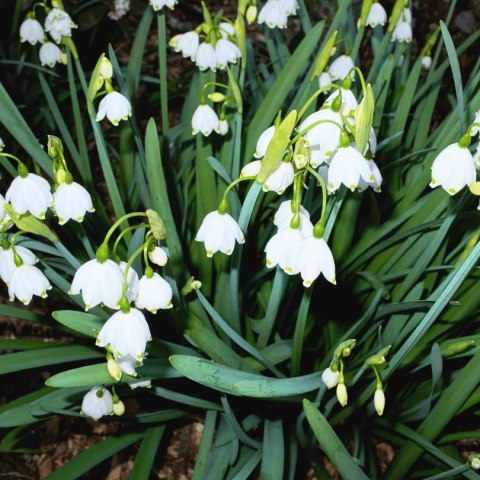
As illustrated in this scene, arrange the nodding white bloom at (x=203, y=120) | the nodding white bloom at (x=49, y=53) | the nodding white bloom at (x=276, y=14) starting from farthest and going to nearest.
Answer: the nodding white bloom at (x=49, y=53), the nodding white bloom at (x=276, y=14), the nodding white bloom at (x=203, y=120)

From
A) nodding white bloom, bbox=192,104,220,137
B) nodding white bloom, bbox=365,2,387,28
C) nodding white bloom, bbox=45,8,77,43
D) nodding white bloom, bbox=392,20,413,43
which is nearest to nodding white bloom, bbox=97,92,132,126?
nodding white bloom, bbox=192,104,220,137

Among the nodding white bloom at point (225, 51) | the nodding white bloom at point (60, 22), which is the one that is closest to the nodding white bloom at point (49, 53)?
the nodding white bloom at point (60, 22)

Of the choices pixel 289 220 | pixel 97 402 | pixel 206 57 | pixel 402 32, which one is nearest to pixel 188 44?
pixel 206 57

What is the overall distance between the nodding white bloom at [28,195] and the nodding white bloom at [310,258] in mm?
605

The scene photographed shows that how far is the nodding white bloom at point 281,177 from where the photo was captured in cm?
129

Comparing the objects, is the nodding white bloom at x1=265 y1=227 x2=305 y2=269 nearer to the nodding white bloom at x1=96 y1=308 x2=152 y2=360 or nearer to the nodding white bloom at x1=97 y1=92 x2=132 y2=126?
the nodding white bloom at x1=96 y1=308 x2=152 y2=360

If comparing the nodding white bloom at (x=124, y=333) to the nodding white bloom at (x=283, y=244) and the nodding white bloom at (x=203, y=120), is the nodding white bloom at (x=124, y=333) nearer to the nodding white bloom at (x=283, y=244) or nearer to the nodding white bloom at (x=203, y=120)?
the nodding white bloom at (x=283, y=244)

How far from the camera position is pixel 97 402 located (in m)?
1.63

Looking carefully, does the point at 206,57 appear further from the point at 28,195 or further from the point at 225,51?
the point at 28,195

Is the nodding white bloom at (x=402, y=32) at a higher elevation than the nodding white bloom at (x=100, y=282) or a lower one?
higher

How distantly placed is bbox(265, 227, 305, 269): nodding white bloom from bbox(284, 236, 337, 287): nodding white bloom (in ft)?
0.04

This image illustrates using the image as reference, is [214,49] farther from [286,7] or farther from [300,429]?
[300,429]

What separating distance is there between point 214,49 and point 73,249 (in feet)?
2.89

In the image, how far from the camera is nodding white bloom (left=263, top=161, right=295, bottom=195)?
1.29 m
